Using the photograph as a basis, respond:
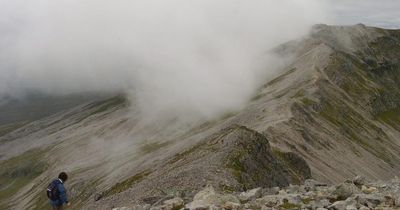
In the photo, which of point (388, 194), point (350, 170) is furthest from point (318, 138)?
point (388, 194)

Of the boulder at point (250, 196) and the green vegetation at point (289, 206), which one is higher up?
the green vegetation at point (289, 206)

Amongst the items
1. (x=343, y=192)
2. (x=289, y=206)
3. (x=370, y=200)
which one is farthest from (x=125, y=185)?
(x=370, y=200)

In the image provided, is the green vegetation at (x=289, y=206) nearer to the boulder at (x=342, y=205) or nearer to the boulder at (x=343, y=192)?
the boulder at (x=342, y=205)

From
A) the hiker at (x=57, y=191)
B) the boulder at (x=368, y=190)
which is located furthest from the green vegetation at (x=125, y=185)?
the boulder at (x=368, y=190)

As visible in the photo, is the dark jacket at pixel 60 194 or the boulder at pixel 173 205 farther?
the dark jacket at pixel 60 194

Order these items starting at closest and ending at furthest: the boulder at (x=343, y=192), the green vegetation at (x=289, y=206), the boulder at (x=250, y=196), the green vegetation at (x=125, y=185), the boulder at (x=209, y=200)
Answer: the boulder at (x=209, y=200) < the green vegetation at (x=289, y=206) < the boulder at (x=343, y=192) < the boulder at (x=250, y=196) < the green vegetation at (x=125, y=185)

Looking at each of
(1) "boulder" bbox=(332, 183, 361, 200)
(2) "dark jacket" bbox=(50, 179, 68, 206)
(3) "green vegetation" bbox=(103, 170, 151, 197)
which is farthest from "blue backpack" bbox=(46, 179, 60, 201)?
(3) "green vegetation" bbox=(103, 170, 151, 197)

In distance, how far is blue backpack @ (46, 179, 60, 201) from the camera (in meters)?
37.0

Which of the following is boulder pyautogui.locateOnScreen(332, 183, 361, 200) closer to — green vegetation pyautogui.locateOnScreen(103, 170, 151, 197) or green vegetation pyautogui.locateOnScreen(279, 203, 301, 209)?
green vegetation pyautogui.locateOnScreen(279, 203, 301, 209)

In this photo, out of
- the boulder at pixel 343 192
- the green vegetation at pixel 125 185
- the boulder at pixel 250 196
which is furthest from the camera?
the green vegetation at pixel 125 185

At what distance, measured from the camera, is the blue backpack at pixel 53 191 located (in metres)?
37.0

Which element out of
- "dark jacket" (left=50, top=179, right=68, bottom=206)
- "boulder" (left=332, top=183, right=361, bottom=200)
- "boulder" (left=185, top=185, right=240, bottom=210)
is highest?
"dark jacket" (left=50, top=179, right=68, bottom=206)

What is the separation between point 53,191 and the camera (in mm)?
37156

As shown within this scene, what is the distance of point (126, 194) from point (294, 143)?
8078 centimetres
